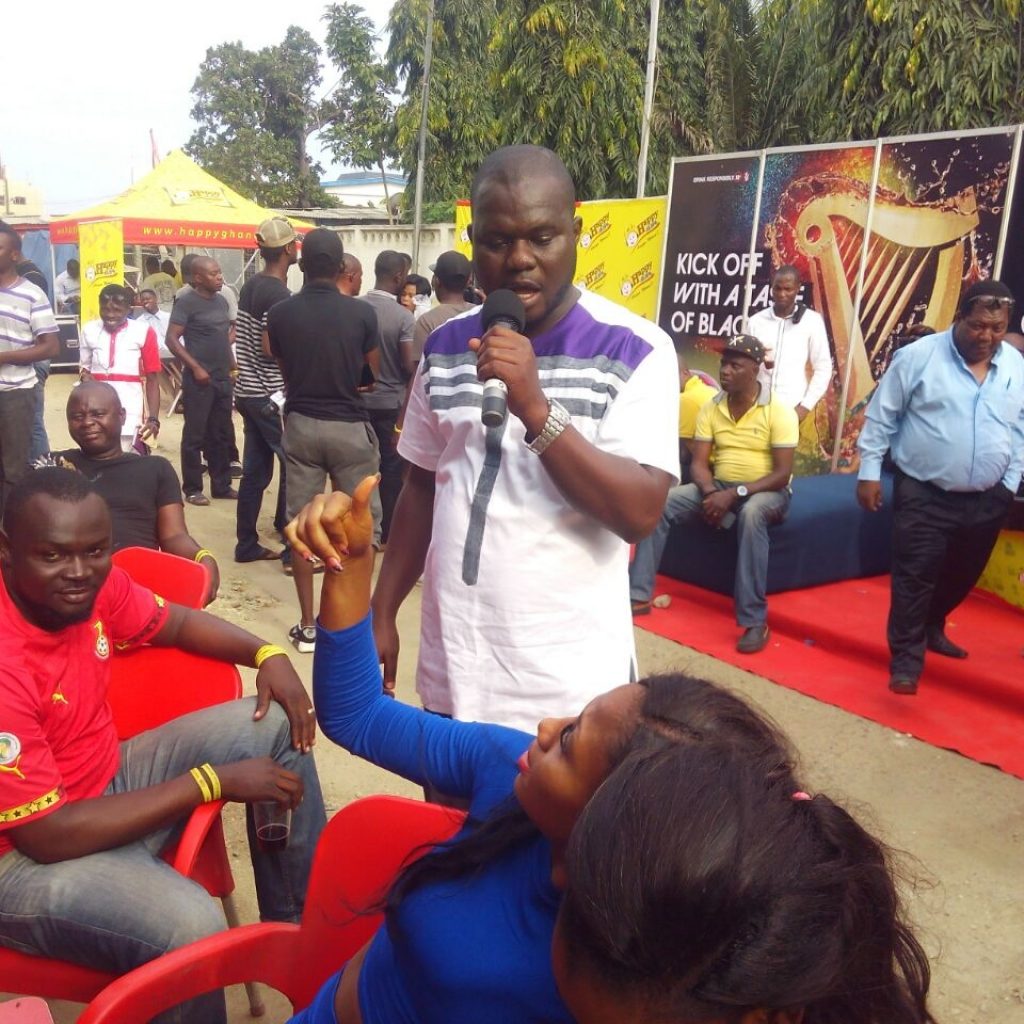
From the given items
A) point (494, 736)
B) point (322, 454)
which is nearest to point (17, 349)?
point (322, 454)

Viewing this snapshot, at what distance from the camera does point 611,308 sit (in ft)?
5.93

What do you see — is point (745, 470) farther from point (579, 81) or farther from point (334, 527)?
point (579, 81)

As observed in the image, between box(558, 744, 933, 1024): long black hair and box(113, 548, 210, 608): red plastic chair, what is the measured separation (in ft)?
6.55

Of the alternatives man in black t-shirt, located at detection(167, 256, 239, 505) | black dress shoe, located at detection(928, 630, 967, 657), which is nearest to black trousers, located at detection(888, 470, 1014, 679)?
black dress shoe, located at detection(928, 630, 967, 657)

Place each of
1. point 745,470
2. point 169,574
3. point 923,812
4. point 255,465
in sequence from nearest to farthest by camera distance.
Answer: point 169,574
point 923,812
point 745,470
point 255,465

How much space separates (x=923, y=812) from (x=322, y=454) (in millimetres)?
3064

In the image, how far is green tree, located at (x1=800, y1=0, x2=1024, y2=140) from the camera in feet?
45.5

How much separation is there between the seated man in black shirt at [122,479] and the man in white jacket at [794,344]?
4.45 metres

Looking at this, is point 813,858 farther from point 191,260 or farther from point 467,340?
point 191,260

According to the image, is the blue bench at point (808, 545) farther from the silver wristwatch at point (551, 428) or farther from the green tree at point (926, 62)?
the green tree at point (926, 62)

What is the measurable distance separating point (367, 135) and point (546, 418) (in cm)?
A: 3025

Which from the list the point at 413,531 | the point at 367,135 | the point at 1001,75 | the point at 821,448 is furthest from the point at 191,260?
the point at 367,135

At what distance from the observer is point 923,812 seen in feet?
11.5

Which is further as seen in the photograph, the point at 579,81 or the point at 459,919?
the point at 579,81
